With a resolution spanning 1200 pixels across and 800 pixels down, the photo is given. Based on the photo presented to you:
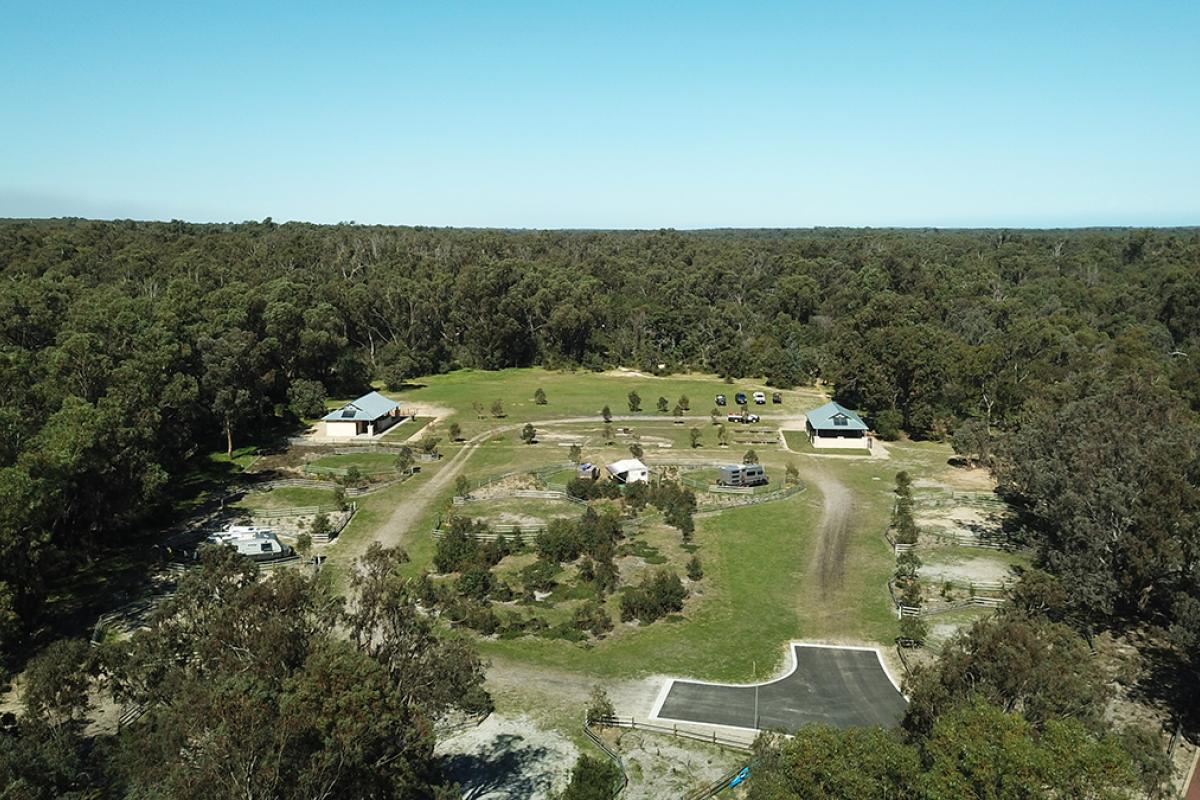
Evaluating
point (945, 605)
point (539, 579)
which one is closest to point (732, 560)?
point (945, 605)

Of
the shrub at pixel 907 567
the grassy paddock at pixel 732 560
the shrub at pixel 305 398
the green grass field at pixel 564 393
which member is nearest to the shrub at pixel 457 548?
the grassy paddock at pixel 732 560

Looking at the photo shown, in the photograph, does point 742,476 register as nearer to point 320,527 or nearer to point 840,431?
point 840,431

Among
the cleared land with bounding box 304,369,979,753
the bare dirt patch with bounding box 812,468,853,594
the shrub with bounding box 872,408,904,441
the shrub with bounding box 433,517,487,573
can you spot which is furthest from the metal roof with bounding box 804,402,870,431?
the shrub with bounding box 433,517,487,573

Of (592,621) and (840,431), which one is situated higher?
(840,431)

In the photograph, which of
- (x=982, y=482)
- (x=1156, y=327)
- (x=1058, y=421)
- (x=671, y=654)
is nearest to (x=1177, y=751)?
(x=671, y=654)

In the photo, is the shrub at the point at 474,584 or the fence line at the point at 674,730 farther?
the shrub at the point at 474,584

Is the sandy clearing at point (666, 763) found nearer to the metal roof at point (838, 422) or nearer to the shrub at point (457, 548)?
the shrub at point (457, 548)

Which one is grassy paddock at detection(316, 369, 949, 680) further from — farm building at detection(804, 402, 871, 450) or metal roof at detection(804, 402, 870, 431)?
metal roof at detection(804, 402, 870, 431)
